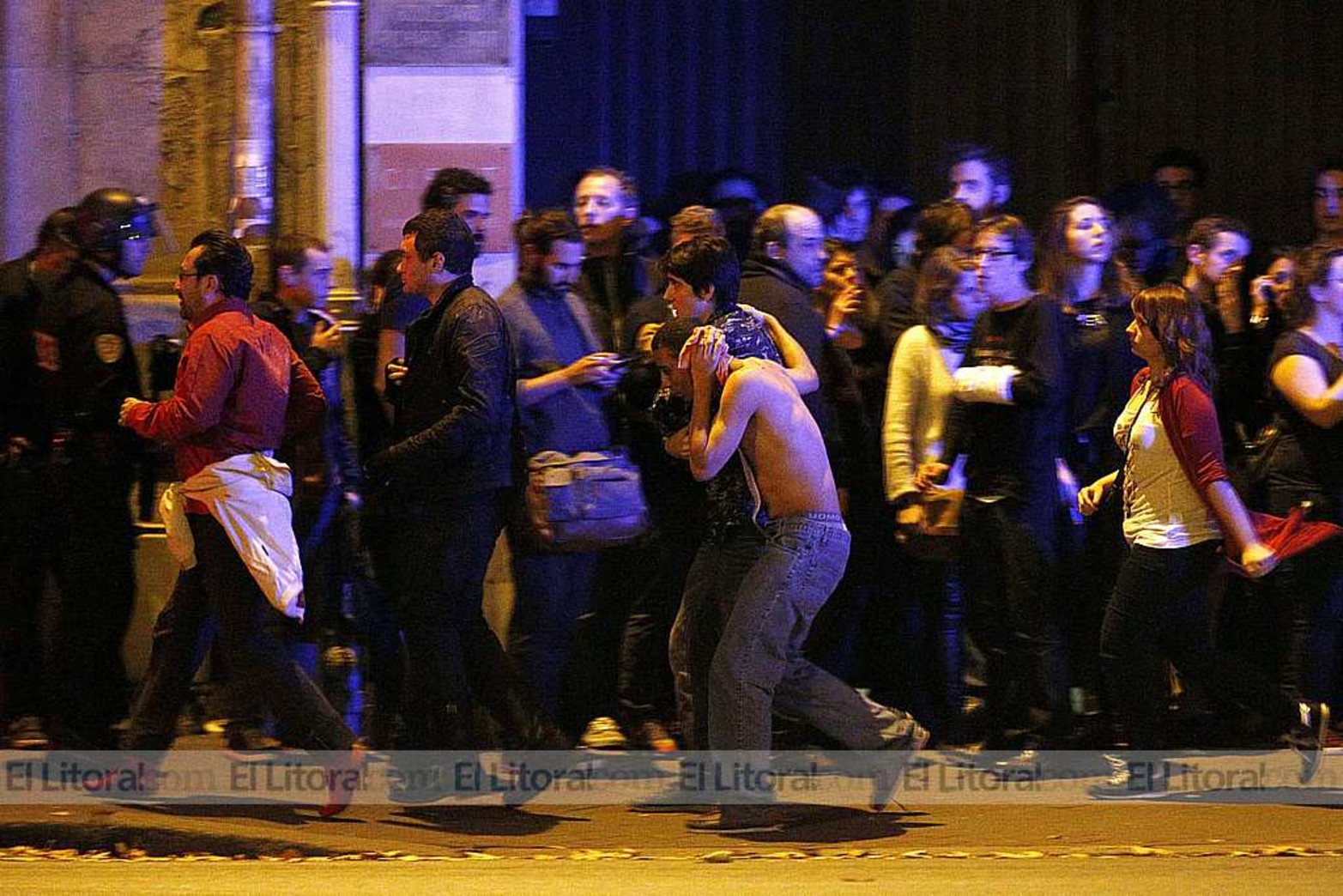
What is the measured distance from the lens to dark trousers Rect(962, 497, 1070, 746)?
7.42 metres

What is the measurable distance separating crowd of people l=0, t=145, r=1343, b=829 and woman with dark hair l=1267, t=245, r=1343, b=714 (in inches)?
0.5

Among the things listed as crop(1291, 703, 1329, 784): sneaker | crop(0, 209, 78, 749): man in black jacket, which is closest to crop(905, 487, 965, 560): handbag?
crop(1291, 703, 1329, 784): sneaker

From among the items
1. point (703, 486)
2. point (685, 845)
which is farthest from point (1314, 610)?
point (685, 845)

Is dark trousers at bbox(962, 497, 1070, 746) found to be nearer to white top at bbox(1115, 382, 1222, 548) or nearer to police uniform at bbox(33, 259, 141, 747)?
white top at bbox(1115, 382, 1222, 548)

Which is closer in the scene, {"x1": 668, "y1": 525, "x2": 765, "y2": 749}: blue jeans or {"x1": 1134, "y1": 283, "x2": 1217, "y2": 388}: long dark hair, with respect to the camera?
{"x1": 668, "y1": 525, "x2": 765, "y2": 749}: blue jeans

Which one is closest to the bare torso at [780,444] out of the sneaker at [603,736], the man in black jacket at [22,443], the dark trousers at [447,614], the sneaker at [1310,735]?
the dark trousers at [447,614]

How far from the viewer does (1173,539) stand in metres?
7.01

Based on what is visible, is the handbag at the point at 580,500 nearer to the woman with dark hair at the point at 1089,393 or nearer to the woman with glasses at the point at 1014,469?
the woman with glasses at the point at 1014,469

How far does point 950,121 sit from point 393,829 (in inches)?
225

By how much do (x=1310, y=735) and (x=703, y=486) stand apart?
86.0 inches

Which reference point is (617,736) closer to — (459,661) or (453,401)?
(459,661)

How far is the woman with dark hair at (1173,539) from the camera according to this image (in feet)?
22.7

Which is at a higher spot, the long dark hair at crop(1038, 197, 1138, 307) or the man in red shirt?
the long dark hair at crop(1038, 197, 1138, 307)

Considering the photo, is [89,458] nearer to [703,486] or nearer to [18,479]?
[18,479]
